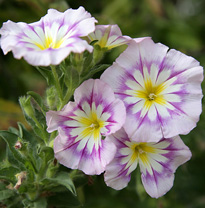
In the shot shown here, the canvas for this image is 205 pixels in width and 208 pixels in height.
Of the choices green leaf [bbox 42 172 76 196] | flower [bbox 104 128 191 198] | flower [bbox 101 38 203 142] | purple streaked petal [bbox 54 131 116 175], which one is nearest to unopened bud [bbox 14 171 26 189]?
green leaf [bbox 42 172 76 196]

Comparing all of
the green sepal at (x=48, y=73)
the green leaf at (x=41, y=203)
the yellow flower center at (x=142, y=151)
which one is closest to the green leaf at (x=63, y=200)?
the green leaf at (x=41, y=203)

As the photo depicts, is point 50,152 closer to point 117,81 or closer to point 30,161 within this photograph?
point 30,161

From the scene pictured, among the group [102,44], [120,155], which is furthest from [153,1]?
[120,155]

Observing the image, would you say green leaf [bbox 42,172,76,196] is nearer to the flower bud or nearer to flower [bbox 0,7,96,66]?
the flower bud

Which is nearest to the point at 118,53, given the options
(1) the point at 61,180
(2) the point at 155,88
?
(2) the point at 155,88

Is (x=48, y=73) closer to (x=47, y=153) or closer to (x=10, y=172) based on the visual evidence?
(x=47, y=153)

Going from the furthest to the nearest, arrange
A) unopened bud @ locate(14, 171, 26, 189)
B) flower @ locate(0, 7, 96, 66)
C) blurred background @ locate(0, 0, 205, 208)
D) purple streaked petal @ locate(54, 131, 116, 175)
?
blurred background @ locate(0, 0, 205, 208) → unopened bud @ locate(14, 171, 26, 189) → purple streaked petal @ locate(54, 131, 116, 175) → flower @ locate(0, 7, 96, 66)
